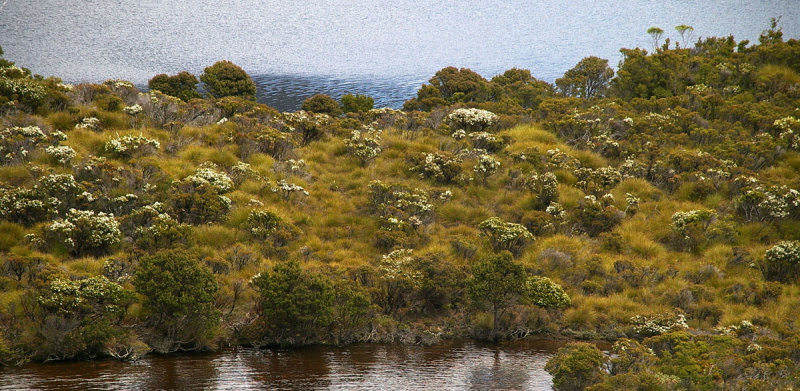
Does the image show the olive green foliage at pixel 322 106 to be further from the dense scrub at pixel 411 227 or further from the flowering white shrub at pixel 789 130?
the flowering white shrub at pixel 789 130

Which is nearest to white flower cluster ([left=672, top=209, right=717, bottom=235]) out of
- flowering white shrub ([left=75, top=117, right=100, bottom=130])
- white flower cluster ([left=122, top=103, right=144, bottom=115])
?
white flower cluster ([left=122, top=103, right=144, bottom=115])

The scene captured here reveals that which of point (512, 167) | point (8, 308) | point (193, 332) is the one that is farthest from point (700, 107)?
point (8, 308)

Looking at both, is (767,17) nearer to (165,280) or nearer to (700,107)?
(700,107)

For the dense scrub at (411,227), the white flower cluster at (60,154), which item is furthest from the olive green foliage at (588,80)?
the white flower cluster at (60,154)

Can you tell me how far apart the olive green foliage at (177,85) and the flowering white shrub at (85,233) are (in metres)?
25.8

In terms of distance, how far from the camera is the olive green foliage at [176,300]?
17516mm

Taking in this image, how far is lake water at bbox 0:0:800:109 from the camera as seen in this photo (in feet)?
223

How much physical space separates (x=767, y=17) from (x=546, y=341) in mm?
83982

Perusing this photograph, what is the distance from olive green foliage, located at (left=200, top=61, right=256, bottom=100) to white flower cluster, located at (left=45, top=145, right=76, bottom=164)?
74.4 ft

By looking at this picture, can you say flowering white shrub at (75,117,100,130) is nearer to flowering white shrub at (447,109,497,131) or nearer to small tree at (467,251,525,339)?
flowering white shrub at (447,109,497,131)

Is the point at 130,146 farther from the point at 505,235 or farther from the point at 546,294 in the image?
the point at 546,294

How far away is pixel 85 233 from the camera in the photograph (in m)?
21.2

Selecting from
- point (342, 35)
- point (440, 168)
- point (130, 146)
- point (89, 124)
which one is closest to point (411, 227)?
point (440, 168)

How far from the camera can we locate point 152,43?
77.4 m
